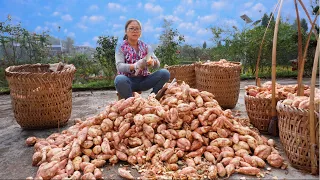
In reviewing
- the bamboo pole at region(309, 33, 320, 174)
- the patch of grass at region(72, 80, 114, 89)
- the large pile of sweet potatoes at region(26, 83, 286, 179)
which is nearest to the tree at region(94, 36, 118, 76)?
the patch of grass at region(72, 80, 114, 89)

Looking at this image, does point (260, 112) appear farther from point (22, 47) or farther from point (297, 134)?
point (22, 47)

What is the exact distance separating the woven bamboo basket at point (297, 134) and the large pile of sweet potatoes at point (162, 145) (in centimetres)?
11

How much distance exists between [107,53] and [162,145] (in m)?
4.50

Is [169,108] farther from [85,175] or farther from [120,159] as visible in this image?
[85,175]

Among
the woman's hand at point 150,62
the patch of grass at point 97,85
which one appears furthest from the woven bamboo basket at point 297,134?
the patch of grass at point 97,85

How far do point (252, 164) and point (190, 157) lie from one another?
0.48 meters

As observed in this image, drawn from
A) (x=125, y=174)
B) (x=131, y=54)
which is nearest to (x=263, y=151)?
(x=125, y=174)

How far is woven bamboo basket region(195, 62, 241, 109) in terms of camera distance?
4.14 m

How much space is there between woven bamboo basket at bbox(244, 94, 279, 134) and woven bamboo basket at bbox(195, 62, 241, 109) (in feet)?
3.00

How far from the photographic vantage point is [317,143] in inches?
84.6

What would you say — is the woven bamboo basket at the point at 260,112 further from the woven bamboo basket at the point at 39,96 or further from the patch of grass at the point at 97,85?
the patch of grass at the point at 97,85

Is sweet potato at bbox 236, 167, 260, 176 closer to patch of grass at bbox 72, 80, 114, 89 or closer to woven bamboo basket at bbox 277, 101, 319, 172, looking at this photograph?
woven bamboo basket at bbox 277, 101, 319, 172

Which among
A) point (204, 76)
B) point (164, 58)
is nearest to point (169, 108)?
point (204, 76)

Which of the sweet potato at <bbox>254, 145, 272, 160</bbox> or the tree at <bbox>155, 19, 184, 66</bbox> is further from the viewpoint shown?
the tree at <bbox>155, 19, 184, 66</bbox>
